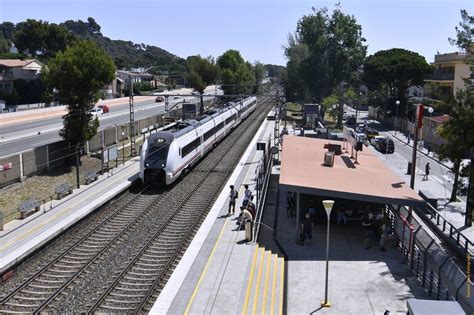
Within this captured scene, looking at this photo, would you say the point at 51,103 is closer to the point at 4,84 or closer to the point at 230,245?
the point at 4,84

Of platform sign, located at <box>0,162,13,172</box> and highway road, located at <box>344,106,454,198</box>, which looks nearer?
platform sign, located at <box>0,162,13,172</box>

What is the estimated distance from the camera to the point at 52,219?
20.9 meters

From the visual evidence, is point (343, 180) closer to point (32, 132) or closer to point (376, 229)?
point (376, 229)

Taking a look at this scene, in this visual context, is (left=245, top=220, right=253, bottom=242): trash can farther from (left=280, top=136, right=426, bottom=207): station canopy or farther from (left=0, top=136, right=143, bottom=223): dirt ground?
(left=0, top=136, right=143, bottom=223): dirt ground

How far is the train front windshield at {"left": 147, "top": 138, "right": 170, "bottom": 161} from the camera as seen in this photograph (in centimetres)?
2652

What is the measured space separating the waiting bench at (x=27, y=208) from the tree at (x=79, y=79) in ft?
36.2

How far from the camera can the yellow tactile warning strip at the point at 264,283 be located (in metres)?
13.5

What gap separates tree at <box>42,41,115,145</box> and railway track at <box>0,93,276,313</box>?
8738mm

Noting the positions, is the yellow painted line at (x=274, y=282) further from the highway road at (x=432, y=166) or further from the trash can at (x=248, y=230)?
the highway road at (x=432, y=166)

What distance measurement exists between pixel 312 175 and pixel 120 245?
8164 mm

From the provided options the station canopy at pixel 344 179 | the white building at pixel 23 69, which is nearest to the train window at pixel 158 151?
the station canopy at pixel 344 179

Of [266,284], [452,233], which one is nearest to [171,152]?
[266,284]

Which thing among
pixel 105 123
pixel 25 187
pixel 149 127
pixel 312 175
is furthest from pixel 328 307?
pixel 105 123

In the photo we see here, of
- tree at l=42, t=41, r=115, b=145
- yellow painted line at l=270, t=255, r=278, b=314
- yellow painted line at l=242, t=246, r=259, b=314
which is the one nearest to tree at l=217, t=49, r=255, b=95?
tree at l=42, t=41, r=115, b=145
